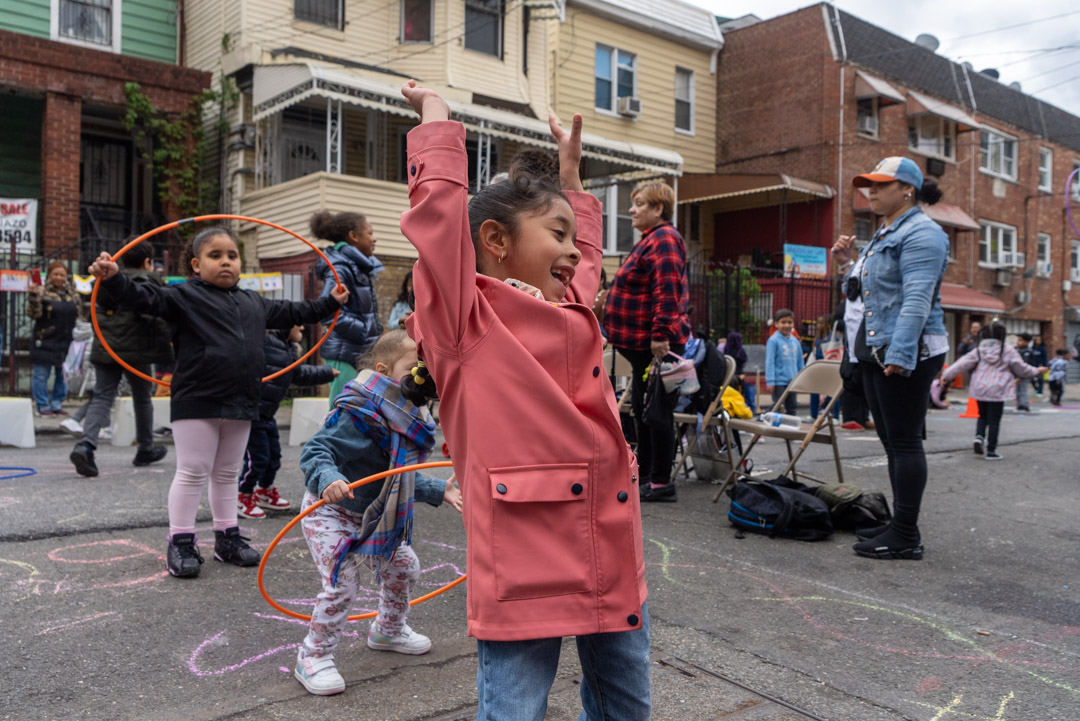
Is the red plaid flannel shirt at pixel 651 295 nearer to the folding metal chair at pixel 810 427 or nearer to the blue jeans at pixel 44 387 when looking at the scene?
the folding metal chair at pixel 810 427

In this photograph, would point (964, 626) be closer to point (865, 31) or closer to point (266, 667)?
point (266, 667)

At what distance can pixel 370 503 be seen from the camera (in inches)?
121

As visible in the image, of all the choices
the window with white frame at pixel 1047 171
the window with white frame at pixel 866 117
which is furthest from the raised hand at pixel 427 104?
the window with white frame at pixel 1047 171

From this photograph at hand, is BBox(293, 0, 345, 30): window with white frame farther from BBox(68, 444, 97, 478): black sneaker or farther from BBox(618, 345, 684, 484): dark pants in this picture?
BBox(618, 345, 684, 484): dark pants

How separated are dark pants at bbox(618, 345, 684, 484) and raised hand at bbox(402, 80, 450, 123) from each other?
4.17 metres

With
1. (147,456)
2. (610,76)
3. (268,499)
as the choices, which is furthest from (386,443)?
(610,76)

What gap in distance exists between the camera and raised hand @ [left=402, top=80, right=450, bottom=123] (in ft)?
5.99

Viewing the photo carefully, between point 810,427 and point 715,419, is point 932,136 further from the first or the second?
point 810,427

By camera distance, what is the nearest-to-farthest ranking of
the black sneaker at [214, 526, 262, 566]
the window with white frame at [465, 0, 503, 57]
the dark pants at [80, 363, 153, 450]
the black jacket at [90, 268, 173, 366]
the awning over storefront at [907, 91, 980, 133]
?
1. the black sneaker at [214, 526, 262, 566]
2. the black jacket at [90, 268, 173, 366]
3. the dark pants at [80, 363, 153, 450]
4. the window with white frame at [465, 0, 503, 57]
5. the awning over storefront at [907, 91, 980, 133]

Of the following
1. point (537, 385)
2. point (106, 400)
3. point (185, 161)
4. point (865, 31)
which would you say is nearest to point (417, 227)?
point (537, 385)

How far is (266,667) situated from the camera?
10.0 ft

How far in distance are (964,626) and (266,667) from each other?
277 cm

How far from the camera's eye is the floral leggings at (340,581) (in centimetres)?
290

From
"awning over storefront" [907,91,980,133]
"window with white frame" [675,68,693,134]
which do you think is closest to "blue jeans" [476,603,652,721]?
"window with white frame" [675,68,693,134]
